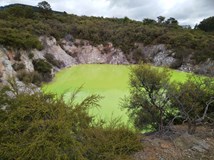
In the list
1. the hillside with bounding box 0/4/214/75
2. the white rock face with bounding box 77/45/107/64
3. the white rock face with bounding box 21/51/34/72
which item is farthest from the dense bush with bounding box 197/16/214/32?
the white rock face with bounding box 21/51/34/72

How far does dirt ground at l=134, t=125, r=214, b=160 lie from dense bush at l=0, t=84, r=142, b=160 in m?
0.60

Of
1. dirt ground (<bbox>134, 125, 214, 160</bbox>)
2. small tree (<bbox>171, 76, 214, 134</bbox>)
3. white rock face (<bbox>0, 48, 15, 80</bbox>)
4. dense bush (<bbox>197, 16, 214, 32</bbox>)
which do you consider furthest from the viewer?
dense bush (<bbox>197, 16, 214, 32</bbox>)

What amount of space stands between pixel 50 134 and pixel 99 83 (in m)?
18.5

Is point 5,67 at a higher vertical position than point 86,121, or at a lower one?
lower

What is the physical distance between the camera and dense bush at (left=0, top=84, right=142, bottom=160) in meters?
7.66

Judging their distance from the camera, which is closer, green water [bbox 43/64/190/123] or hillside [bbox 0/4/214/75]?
green water [bbox 43/64/190/123]

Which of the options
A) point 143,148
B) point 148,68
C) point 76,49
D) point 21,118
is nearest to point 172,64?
point 76,49

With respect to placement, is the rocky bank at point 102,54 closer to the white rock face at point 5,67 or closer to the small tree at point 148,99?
the white rock face at point 5,67

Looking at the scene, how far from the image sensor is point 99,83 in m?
26.1

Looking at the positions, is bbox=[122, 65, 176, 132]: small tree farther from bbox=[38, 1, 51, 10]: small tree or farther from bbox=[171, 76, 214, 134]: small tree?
bbox=[38, 1, 51, 10]: small tree

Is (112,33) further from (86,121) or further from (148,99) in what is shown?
(86,121)

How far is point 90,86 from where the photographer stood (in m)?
25.0

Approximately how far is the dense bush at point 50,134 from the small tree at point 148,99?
12.7 feet

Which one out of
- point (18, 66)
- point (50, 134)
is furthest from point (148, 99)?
point (18, 66)
